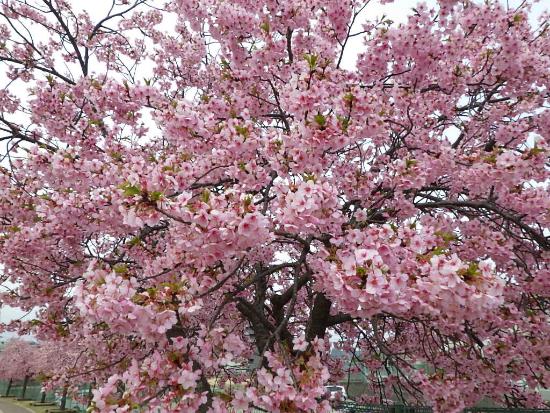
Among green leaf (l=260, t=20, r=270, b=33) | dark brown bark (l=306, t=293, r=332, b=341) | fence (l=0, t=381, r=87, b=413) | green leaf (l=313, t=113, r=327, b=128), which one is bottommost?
fence (l=0, t=381, r=87, b=413)

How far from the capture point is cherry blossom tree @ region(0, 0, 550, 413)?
260 centimetres

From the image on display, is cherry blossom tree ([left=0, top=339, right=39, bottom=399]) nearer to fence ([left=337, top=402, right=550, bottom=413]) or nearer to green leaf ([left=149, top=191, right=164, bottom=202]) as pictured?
fence ([left=337, top=402, right=550, bottom=413])

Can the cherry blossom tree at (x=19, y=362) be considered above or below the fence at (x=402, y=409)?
above

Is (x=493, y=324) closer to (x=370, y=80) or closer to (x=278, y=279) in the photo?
(x=370, y=80)

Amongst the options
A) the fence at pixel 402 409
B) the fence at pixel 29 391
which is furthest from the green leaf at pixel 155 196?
the fence at pixel 29 391

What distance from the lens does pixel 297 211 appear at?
8.68 feet

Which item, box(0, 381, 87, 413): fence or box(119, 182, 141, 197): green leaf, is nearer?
box(119, 182, 141, 197): green leaf

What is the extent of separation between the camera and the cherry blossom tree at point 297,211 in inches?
103

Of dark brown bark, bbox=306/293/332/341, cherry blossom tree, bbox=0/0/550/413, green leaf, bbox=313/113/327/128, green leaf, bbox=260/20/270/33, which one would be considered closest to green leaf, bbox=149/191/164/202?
cherry blossom tree, bbox=0/0/550/413

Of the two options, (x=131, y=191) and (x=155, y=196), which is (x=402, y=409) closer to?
(x=155, y=196)

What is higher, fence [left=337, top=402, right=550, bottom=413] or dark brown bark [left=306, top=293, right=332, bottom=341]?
dark brown bark [left=306, top=293, right=332, bottom=341]

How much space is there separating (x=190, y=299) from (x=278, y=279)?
5.02 metres

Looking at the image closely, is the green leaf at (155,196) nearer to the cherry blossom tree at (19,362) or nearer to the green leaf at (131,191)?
the green leaf at (131,191)

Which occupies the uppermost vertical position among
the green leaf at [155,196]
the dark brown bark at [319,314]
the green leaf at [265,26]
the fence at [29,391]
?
the green leaf at [265,26]
